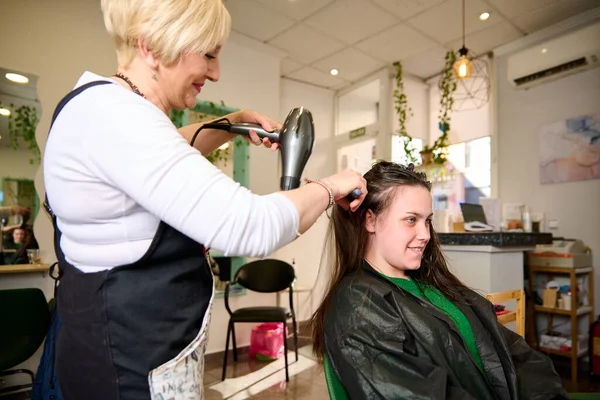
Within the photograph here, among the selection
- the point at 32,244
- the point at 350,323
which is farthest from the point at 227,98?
the point at 350,323

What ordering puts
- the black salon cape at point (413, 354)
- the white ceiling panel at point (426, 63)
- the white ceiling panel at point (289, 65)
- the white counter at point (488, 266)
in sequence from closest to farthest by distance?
the black salon cape at point (413, 354), the white counter at point (488, 266), the white ceiling panel at point (426, 63), the white ceiling panel at point (289, 65)

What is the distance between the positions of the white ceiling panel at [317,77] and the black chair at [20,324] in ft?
12.1

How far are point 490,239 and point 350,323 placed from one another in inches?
71.9

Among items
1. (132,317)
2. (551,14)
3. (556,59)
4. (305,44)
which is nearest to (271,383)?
(132,317)

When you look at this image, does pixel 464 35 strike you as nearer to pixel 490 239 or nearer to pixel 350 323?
pixel 490 239

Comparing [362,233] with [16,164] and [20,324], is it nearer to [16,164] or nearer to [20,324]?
[20,324]

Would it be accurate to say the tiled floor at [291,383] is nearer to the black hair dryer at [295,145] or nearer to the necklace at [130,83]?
the black hair dryer at [295,145]

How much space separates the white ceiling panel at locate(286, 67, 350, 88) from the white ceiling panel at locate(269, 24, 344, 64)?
334 millimetres

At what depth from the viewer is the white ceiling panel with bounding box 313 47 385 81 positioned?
14.9ft

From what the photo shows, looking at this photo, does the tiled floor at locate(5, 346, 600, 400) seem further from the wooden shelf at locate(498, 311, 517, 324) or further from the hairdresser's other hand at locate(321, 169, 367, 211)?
the hairdresser's other hand at locate(321, 169, 367, 211)

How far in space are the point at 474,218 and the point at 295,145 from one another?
270cm

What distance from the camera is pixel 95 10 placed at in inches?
128

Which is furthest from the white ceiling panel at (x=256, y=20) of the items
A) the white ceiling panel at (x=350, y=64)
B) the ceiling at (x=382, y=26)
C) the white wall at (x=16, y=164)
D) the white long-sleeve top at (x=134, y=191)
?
the white long-sleeve top at (x=134, y=191)

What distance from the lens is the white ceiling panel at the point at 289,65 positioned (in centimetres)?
466
